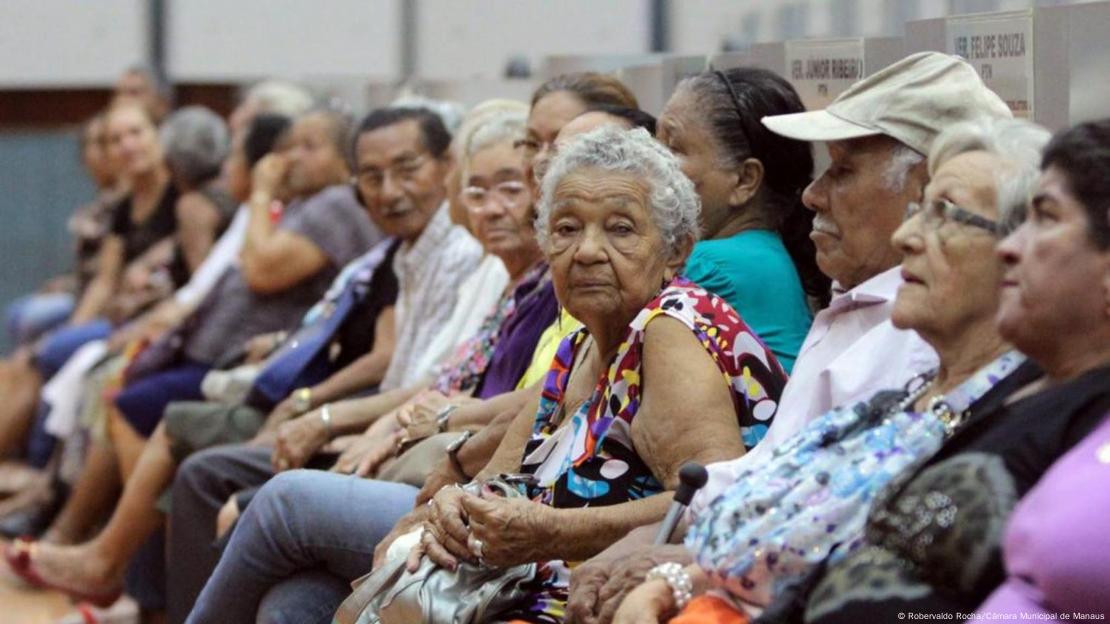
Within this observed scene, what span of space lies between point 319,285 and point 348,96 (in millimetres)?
2256

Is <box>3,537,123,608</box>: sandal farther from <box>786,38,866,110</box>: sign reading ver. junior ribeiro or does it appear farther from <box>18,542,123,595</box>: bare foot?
<box>786,38,866,110</box>: sign reading ver. junior ribeiro

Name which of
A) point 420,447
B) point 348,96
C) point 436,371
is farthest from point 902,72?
point 348,96

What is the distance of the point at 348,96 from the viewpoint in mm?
7805

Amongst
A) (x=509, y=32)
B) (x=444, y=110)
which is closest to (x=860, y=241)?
(x=444, y=110)

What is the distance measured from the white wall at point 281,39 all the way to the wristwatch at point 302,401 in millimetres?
5581

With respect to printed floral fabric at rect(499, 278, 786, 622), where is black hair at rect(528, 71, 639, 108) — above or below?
above

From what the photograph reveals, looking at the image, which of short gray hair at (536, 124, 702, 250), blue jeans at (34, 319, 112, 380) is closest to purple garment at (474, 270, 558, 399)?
short gray hair at (536, 124, 702, 250)

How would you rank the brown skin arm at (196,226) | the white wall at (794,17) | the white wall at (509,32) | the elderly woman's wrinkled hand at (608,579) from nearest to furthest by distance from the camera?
the elderly woman's wrinkled hand at (608,579) < the white wall at (794,17) < the brown skin arm at (196,226) < the white wall at (509,32)

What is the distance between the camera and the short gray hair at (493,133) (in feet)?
14.3

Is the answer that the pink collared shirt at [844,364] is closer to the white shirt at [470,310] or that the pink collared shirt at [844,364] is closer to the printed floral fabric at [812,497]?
the printed floral fabric at [812,497]

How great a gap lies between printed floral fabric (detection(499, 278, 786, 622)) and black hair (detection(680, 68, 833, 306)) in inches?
20.3

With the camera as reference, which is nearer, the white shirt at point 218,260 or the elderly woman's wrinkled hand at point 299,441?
the elderly woman's wrinkled hand at point 299,441

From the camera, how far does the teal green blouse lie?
130 inches

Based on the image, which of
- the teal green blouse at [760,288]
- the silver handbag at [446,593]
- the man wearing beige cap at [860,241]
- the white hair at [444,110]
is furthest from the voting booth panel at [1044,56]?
the white hair at [444,110]
